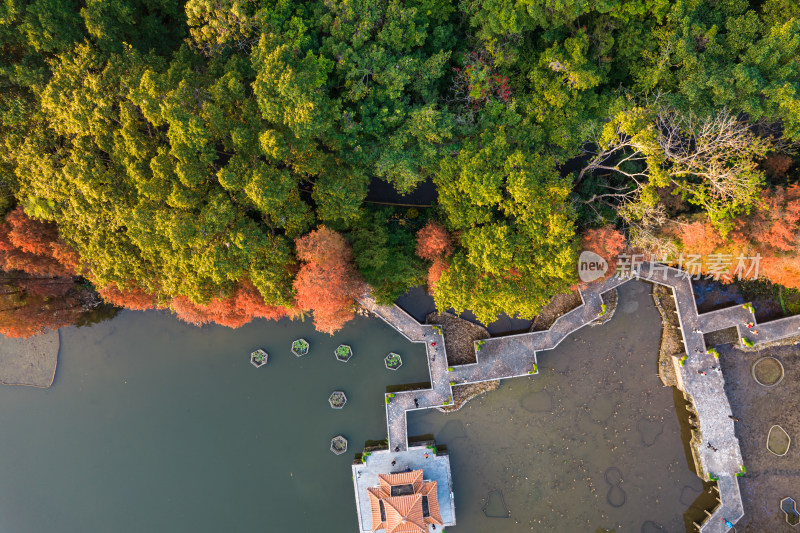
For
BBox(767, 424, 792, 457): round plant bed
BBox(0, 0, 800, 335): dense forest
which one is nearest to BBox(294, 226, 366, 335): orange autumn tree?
BBox(0, 0, 800, 335): dense forest

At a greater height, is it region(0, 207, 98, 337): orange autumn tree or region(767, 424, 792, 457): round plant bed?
region(0, 207, 98, 337): orange autumn tree

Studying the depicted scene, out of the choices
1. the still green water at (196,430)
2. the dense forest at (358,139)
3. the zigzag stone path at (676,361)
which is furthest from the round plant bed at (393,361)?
the dense forest at (358,139)

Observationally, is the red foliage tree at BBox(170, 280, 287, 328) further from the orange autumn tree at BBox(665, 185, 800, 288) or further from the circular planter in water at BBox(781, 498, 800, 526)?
the circular planter in water at BBox(781, 498, 800, 526)

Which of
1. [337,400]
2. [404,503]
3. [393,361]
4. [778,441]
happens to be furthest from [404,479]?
[778,441]

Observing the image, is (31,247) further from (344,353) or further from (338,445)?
(338,445)

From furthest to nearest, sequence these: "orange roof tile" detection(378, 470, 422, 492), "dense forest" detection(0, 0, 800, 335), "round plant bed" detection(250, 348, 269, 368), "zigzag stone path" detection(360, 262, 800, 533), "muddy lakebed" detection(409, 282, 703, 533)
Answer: "round plant bed" detection(250, 348, 269, 368) < "muddy lakebed" detection(409, 282, 703, 533) < "zigzag stone path" detection(360, 262, 800, 533) < "orange roof tile" detection(378, 470, 422, 492) < "dense forest" detection(0, 0, 800, 335)

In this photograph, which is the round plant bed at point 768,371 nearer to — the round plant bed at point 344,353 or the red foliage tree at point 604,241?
the red foliage tree at point 604,241
